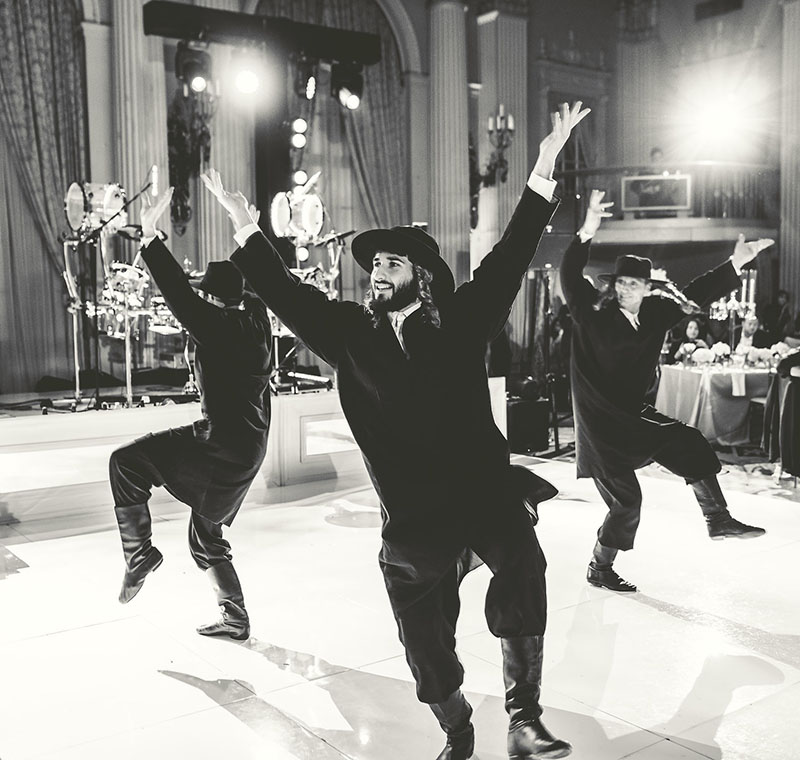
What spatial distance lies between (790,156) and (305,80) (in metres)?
7.19

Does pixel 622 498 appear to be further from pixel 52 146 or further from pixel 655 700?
pixel 52 146

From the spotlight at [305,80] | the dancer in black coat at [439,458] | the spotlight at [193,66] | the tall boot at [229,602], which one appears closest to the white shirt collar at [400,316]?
the dancer in black coat at [439,458]

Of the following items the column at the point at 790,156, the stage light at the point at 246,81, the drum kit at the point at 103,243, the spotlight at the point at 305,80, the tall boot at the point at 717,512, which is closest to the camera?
the tall boot at the point at 717,512

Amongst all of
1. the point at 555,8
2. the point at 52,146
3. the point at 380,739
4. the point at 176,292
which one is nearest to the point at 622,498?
the point at 380,739

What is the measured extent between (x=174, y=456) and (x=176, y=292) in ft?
2.10

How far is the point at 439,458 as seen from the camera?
2.61 m

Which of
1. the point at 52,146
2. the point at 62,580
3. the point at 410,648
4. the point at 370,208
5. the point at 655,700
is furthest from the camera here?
the point at 370,208

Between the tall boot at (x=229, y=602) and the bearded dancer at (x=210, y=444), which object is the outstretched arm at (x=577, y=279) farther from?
the tall boot at (x=229, y=602)

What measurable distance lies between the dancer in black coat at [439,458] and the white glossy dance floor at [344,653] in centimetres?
44

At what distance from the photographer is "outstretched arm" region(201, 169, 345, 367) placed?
2756mm

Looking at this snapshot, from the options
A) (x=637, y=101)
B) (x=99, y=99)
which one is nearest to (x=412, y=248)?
(x=99, y=99)

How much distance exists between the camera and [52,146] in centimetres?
1041

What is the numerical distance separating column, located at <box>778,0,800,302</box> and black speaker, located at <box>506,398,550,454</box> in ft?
20.7

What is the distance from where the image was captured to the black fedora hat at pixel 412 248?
106 inches
